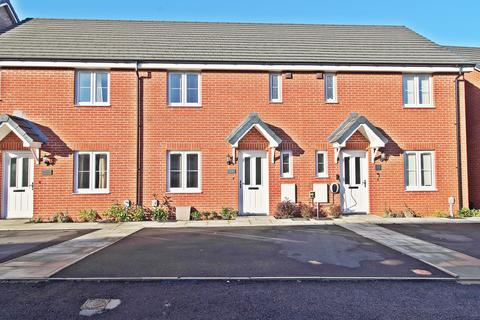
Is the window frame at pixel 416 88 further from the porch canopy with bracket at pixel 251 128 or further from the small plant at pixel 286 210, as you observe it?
the small plant at pixel 286 210

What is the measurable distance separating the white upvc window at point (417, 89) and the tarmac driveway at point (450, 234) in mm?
4989

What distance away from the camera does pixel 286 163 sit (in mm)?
12133

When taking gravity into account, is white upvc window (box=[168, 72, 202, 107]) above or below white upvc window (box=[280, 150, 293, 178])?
above

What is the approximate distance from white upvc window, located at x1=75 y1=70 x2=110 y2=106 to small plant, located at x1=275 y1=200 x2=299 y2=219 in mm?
7566

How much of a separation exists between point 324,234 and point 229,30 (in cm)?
1069

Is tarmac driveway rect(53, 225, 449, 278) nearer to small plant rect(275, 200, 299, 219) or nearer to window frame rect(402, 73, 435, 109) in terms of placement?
small plant rect(275, 200, 299, 219)

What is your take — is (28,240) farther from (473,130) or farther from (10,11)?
(473,130)

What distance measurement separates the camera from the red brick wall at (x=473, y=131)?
13180mm

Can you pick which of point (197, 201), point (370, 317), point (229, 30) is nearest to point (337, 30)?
point (229, 30)

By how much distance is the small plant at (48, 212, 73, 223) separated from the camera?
11.2 meters

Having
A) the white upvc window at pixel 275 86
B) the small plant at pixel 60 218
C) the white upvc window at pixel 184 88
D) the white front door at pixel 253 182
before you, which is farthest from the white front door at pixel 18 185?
the white upvc window at pixel 275 86

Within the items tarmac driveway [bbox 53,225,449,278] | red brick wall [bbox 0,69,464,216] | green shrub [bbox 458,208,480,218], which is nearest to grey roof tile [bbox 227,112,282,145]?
red brick wall [bbox 0,69,464,216]

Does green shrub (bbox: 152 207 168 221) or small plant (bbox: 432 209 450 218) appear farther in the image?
small plant (bbox: 432 209 450 218)

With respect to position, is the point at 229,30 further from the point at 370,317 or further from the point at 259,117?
the point at 370,317
